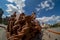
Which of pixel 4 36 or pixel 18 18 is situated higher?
pixel 18 18

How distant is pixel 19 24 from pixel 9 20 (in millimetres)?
382

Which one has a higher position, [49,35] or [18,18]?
[18,18]

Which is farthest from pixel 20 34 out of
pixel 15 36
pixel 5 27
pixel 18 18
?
pixel 5 27

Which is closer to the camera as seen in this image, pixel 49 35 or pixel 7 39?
pixel 7 39

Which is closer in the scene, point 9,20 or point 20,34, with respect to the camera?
point 20,34

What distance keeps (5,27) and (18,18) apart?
718 millimetres

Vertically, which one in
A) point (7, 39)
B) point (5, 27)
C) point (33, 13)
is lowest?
point (7, 39)

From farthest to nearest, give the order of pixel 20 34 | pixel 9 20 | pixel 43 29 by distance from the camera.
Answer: pixel 43 29 < pixel 9 20 < pixel 20 34

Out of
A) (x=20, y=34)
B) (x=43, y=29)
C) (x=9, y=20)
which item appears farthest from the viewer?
(x=43, y=29)

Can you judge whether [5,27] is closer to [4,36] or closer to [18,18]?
[4,36]

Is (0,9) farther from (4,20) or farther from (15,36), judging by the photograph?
(15,36)

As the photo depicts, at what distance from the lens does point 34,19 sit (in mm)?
5328

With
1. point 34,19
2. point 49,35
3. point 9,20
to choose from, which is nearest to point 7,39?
point 9,20

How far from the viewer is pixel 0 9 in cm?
588
